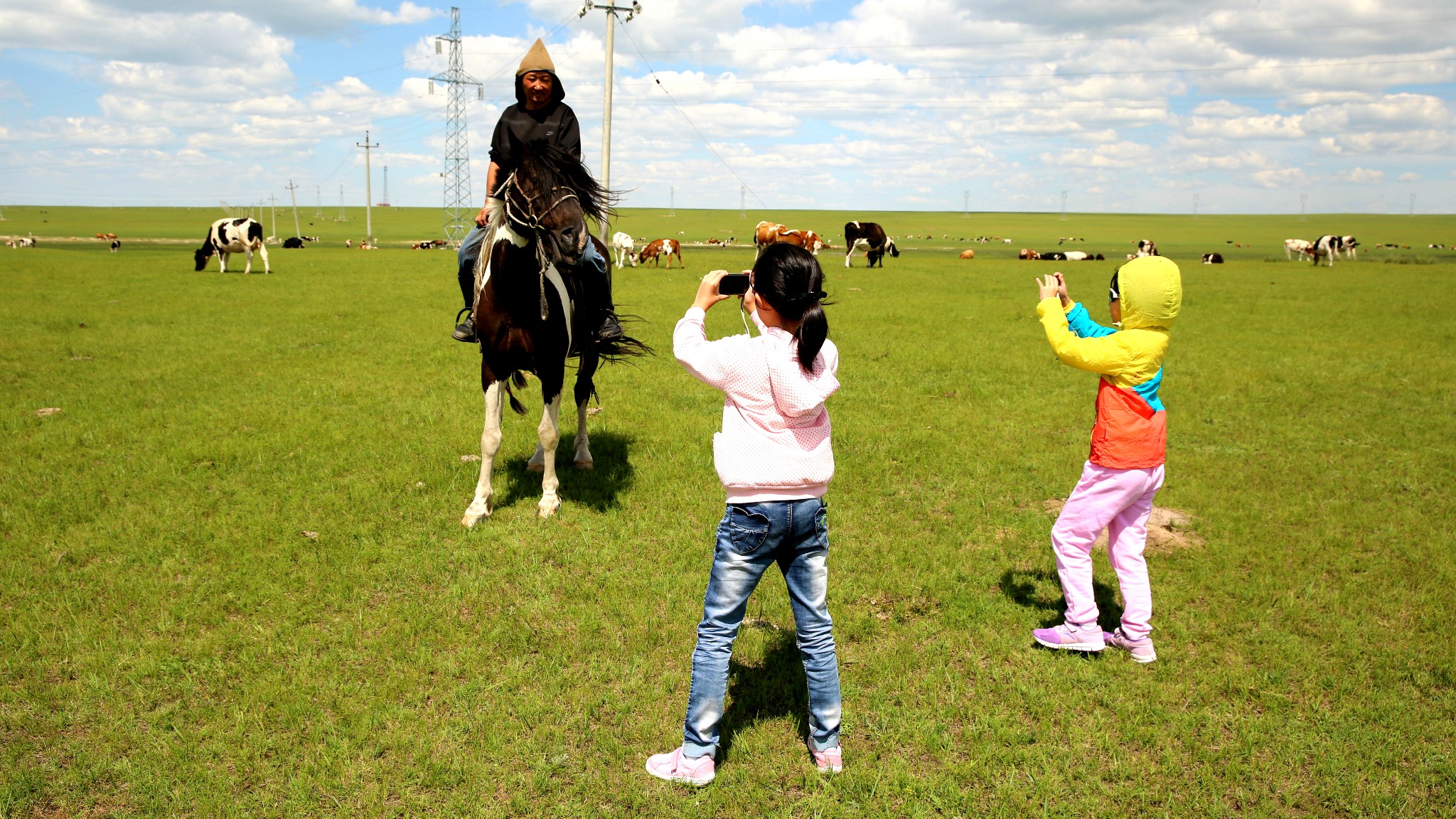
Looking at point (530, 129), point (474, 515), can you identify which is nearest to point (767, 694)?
point (474, 515)

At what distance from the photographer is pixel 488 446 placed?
259 inches

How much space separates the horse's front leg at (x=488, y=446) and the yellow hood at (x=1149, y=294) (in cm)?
445

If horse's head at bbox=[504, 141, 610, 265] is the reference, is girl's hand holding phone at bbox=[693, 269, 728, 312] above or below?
below

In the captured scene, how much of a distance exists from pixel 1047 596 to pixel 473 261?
5049 mm

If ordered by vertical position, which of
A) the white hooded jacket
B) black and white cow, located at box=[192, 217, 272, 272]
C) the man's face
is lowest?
the white hooded jacket

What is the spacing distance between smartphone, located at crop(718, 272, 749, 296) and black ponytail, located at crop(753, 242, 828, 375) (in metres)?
0.05

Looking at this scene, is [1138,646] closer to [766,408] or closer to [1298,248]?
[766,408]

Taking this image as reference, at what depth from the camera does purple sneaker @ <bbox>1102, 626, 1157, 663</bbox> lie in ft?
14.9

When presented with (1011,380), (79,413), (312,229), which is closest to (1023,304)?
(1011,380)

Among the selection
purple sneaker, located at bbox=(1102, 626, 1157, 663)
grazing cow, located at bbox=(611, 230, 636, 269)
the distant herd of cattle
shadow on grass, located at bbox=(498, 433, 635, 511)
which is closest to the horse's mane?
shadow on grass, located at bbox=(498, 433, 635, 511)

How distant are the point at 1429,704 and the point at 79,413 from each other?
11852mm

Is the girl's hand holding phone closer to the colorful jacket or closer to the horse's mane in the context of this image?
Result: the colorful jacket

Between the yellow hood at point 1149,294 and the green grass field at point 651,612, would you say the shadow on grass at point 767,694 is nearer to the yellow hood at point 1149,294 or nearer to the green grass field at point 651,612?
the green grass field at point 651,612

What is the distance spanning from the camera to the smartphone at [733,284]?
10.7ft
